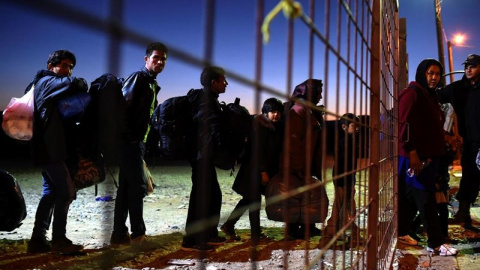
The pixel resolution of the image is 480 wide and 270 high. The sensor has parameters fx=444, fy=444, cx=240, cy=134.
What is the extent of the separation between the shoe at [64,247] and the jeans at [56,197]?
0.05 metres

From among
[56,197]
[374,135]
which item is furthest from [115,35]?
[56,197]

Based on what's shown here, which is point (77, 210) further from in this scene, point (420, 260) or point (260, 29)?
point (260, 29)

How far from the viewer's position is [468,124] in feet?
18.1

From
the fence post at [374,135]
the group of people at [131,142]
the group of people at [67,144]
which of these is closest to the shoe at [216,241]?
the group of people at [131,142]

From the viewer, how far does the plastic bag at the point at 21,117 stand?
11.4 ft

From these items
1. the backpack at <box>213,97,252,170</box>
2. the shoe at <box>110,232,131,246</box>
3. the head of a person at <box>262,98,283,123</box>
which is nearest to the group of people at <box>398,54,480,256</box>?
the head of a person at <box>262,98,283,123</box>

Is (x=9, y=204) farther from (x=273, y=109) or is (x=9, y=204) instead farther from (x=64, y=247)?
(x=273, y=109)

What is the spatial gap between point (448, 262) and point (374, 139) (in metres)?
2.29

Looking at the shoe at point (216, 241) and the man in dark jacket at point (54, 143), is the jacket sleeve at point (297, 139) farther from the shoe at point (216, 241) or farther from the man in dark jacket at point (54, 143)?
the man in dark jacket at point (54, 143)

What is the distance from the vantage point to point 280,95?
1034 millimetres

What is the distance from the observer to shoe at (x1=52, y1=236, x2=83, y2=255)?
13.2 ft

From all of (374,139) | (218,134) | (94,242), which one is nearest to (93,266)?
(94,242)

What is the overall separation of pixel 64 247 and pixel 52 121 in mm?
1199

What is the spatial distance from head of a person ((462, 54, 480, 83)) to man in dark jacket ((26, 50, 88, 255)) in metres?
4.49
